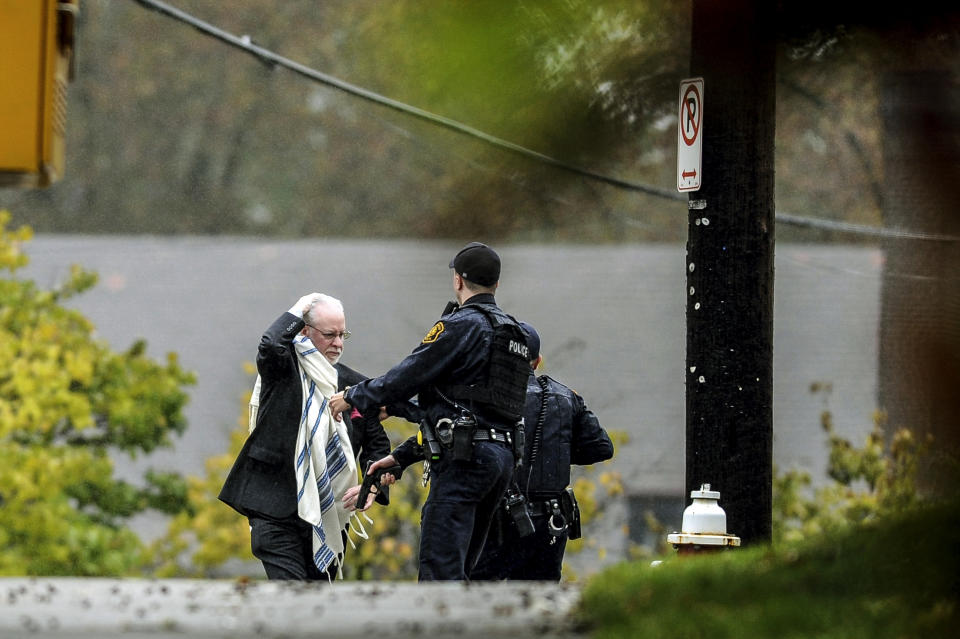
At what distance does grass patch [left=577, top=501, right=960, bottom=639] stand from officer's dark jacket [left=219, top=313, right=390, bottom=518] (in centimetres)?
283

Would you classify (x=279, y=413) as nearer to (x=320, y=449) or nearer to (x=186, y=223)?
(x=320, y=449)

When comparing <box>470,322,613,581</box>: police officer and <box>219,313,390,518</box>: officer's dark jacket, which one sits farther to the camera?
<box>470,322,613,581</box>: police officer

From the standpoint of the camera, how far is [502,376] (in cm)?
546

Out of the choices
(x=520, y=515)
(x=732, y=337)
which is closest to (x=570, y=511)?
(x=520, y=515)

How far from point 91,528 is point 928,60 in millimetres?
9435

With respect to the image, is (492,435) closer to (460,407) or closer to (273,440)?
(460,407)

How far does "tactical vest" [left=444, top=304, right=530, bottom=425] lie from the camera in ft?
17.8

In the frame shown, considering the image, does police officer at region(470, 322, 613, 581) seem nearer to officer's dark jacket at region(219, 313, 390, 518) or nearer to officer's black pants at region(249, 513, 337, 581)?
officer's dark jacket at region(219, 313, 390, 518)

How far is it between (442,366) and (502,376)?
0.22 meters

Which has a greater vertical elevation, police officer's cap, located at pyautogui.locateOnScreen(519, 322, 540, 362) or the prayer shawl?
police officer's cap, located at pyautogui.locateOnScreen(519, 322, 540, 362)

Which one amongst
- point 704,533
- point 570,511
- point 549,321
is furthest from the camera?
point 549,321

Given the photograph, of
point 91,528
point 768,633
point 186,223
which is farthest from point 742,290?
point 186,223

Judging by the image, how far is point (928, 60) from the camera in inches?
46.6

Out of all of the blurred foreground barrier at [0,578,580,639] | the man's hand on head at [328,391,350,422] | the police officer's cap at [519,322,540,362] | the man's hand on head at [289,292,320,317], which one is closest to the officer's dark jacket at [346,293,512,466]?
the man's hand on head at [328,391,350,422]
